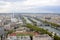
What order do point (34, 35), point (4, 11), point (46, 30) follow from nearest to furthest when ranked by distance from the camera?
point (4, 11)
point (34, 35)
point (46, 30)

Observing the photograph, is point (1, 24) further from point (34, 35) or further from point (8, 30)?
point (34, 35)

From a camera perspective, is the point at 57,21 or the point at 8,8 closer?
the point at 8,8

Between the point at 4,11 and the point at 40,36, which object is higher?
the point at 4,11

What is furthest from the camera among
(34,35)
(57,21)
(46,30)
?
(57,21)

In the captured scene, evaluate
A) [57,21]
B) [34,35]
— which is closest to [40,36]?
[34,35]

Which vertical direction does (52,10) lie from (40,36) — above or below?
above

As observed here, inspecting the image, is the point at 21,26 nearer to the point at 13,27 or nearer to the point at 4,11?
the point at 13,27

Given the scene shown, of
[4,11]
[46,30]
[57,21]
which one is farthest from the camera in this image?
[57,21]

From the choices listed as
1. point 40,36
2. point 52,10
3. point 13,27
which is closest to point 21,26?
point 13,27

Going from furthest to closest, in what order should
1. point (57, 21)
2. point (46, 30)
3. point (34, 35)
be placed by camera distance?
point (57, 21) → point (46, 30) → point (34, 35)
